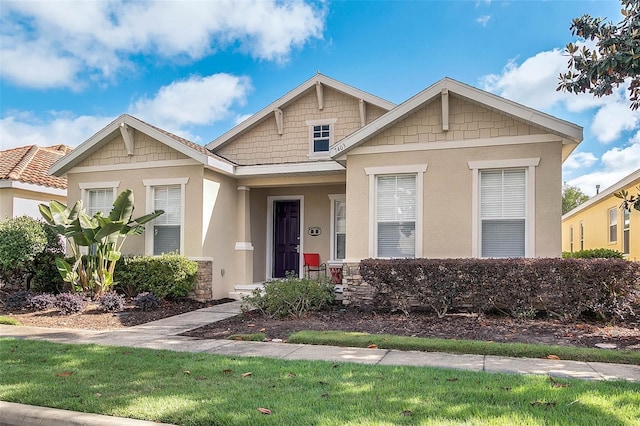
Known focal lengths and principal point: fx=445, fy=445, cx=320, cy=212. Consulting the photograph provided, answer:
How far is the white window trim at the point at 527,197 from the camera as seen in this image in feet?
30.7

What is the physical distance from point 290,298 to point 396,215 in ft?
10.3

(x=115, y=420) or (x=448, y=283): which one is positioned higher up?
(x=448, y=283)

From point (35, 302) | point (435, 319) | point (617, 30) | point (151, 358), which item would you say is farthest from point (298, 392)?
point (35, 302)

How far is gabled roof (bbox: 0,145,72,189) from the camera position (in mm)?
14411

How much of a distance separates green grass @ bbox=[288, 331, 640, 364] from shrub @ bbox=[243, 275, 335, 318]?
6.29ft

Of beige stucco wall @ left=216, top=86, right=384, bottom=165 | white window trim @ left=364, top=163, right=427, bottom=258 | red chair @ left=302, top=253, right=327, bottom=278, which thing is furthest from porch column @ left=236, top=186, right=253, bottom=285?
white window trim @ left=364, top=163, right=427, bottom=258

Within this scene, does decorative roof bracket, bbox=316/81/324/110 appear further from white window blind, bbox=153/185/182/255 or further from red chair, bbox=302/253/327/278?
white window blind, bbox=153/185/182/255

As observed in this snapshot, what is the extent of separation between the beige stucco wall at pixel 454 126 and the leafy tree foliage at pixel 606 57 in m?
2.21

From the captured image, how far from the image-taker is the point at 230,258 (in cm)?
1301

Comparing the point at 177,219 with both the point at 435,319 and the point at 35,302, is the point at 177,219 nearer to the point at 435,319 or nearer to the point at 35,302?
the point at 35,302

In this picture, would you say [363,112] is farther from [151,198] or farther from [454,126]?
[151,198]

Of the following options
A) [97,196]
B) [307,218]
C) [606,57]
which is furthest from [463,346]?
[97,196]

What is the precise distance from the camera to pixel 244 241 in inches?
521

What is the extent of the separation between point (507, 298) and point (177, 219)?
8467mm
